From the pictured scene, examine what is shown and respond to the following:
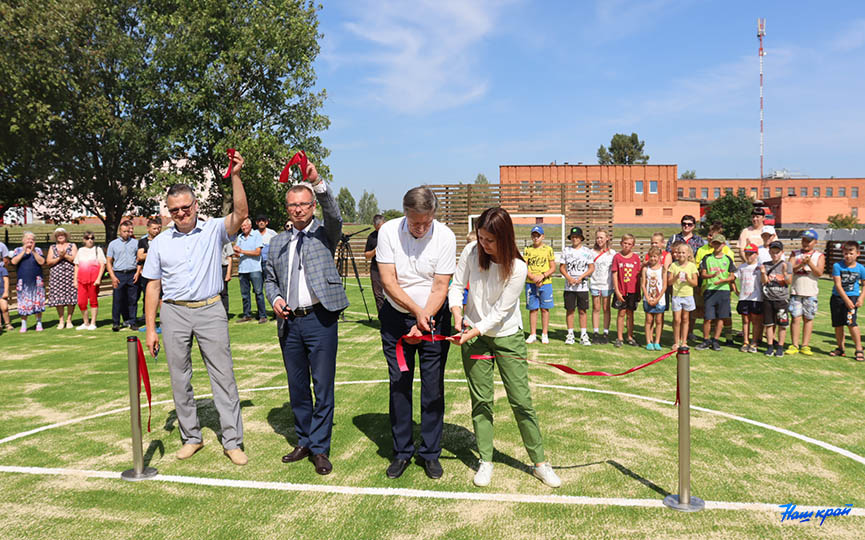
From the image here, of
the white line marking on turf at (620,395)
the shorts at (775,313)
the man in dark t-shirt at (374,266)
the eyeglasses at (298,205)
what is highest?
the eyeglasses at (298,205)

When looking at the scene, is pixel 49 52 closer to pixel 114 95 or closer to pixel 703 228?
pixel 114 95

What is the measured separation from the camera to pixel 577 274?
9.42 m

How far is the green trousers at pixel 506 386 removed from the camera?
405cm

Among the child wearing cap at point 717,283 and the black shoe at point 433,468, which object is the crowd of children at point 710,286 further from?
the black shoe at point 433,468

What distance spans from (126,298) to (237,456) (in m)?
8.04

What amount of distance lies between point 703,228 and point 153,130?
42.3 m

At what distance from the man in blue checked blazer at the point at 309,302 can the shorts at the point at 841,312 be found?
7.41m

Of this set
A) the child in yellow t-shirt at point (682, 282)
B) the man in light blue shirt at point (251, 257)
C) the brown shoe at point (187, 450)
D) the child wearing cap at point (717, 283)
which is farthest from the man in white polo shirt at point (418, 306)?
the man in light blue shirt at point (251, 257)

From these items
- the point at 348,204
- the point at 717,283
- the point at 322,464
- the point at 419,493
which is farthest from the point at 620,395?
the point at 348,204

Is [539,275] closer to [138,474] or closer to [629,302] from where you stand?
[629,302]

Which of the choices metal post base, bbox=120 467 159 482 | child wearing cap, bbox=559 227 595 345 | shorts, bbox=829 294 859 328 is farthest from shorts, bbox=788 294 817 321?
metal post base, bbox=120 467 159 482


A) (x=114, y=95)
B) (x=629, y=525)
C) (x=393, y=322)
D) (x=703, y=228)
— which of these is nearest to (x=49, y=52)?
(x=114, y=95)

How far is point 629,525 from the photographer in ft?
11.4

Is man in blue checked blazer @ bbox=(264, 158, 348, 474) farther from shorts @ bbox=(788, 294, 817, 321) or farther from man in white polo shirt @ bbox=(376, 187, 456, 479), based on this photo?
shorts @ bbox=(788, 294, 817, 321)
